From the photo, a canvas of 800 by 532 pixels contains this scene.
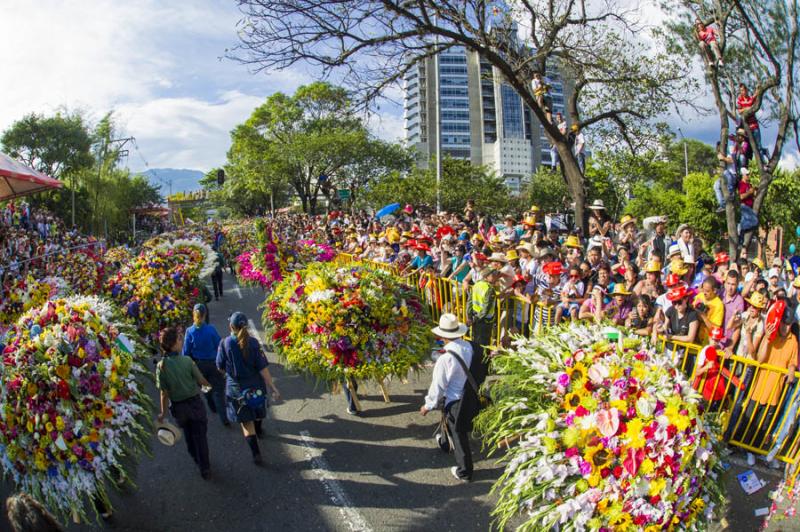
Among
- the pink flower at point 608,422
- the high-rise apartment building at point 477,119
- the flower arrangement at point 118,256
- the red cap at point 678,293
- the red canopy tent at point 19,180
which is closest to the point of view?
the pink flower at point 608,422

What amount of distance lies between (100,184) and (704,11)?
3804 centimetres

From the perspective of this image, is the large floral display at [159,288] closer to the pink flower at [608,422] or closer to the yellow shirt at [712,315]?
the pink flower at [608,422]

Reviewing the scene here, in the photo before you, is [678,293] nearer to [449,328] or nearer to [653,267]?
[653,267]

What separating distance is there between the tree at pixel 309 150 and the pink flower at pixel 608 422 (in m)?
38.2

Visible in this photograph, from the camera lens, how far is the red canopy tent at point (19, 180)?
1091 centimetres

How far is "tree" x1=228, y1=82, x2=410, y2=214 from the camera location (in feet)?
136

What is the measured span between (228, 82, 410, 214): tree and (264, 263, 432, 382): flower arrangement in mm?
34515

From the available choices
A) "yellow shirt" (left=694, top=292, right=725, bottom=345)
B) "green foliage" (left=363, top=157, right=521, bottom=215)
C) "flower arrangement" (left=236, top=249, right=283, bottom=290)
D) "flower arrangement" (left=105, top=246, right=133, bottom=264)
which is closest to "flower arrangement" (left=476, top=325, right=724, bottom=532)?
"yellow shirt" (left=694, top=292, right=725, bottom=345)

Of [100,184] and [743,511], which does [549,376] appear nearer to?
[743,511]

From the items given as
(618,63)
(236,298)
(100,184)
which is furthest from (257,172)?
(618,63)

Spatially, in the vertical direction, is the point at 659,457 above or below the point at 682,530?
above

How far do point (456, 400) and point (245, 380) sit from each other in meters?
2.39

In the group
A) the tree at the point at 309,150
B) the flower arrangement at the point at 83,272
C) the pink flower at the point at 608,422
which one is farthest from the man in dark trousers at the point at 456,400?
the tree at the point at 309,150

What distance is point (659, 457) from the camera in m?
3.66
